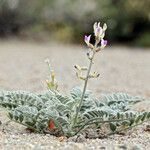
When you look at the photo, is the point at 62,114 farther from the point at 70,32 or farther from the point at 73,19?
the point at 70,32

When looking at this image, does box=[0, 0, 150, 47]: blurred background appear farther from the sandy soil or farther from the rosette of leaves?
the rosette of leaves

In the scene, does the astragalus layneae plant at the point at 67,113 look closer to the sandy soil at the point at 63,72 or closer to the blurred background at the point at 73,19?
the sandy soil at the point at 63,72

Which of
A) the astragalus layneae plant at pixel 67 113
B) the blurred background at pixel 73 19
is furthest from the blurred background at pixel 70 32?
the astragalus layneae plant at pixel 67 113

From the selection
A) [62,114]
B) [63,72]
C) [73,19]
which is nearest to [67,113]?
[62,114]

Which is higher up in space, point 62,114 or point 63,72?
point 62,114

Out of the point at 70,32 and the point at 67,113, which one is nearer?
the point at 67,113

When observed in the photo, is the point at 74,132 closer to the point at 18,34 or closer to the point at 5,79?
the point at 5,79

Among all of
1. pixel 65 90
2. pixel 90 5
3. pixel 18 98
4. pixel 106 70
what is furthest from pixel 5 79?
pixel 90 5
